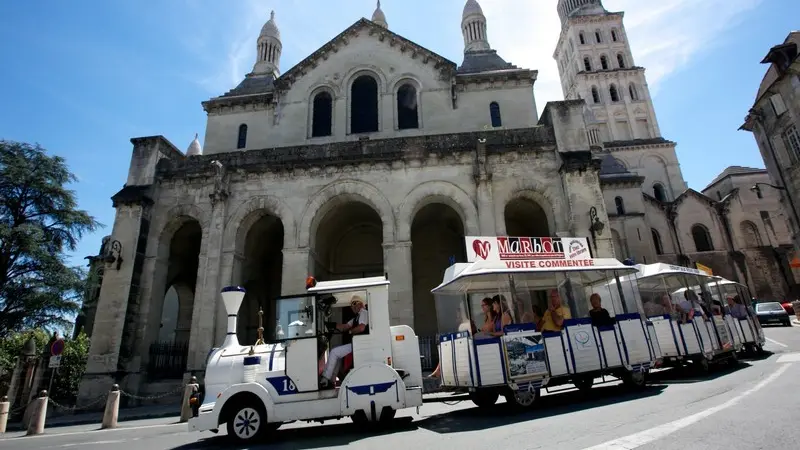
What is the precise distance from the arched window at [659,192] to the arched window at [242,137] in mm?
40989

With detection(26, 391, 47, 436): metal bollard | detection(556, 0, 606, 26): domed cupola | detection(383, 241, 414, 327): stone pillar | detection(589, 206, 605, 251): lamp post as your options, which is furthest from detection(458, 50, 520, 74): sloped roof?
detection(556, 0, 606, 26): domed cupola

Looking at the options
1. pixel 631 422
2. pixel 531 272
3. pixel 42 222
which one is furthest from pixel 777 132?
pixel 42 222

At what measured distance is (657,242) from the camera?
1341 inches

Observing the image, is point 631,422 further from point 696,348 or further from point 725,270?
point 725,270

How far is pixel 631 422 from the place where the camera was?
548 centimetres

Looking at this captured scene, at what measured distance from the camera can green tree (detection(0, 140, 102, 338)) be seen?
2142cm

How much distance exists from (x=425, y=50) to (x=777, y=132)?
2218 cm

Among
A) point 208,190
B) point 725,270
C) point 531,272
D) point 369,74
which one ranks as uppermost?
point 369,74

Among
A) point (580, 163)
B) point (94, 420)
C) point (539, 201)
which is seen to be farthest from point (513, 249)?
point (94, 420)

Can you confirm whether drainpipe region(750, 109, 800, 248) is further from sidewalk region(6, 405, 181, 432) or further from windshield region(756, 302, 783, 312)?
sidewalk region(6, 405, 181, 432)

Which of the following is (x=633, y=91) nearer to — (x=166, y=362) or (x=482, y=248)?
(x=482, y=248)

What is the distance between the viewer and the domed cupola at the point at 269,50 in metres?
27.8

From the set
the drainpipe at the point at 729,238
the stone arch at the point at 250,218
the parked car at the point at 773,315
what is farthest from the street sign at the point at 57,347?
the drainpipe at the point at 729,238

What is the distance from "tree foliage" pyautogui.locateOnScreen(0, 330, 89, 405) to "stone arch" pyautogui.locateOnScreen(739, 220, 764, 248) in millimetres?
46211
